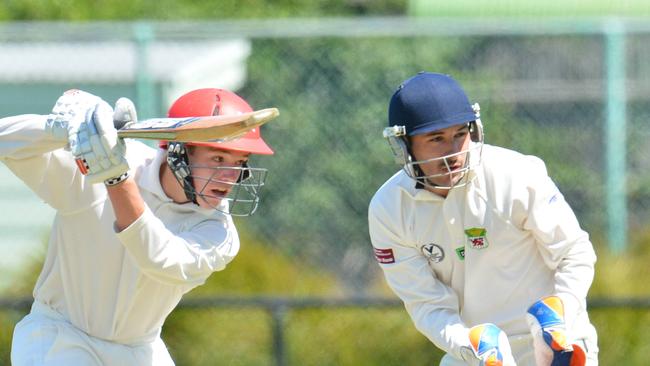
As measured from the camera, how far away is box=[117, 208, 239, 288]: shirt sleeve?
4723 mm

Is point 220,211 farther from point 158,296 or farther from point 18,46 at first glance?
point 18,46

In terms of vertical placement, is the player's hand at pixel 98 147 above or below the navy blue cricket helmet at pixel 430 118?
above

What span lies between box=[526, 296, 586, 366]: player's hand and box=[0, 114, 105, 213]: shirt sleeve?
1617mm

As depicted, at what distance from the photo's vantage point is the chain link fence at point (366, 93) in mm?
9344

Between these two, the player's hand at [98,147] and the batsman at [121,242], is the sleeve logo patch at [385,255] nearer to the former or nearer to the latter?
the batsman at [121,242]

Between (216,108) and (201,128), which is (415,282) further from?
(201,128)

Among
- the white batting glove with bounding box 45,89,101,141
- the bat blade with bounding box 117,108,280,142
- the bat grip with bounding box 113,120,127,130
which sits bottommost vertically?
the bat blade with bounding box 117,108,280,142

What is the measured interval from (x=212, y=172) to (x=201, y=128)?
541 mm

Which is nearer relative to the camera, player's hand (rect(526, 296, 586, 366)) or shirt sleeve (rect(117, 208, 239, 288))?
shirt sleeve (rect(117, 208, 239, 288))

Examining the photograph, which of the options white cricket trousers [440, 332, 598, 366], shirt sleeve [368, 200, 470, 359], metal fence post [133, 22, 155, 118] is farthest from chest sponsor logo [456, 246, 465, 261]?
metal fence post [133, 22, 155, 118]

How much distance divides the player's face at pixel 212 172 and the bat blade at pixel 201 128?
44 cm

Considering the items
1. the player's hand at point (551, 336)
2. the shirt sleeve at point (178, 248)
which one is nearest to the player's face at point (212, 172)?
the shirt sleeve at point (178, 248)

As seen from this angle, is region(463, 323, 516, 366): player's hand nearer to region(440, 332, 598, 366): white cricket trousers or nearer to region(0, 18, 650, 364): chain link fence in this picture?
region(440, 332, 598, 366): white cricket trousers

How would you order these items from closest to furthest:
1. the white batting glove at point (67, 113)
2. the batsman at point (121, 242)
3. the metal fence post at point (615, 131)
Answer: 1. the white batting glove at point (67, 113)
2. the batsman at point (121, 242)
3. the metal fence post at point (615, 131)
